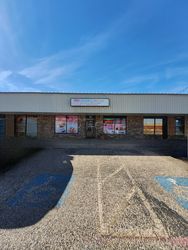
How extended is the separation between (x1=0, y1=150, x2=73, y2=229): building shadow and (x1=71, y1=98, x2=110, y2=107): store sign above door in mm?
8925

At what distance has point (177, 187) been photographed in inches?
221

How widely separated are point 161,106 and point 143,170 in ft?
34.8

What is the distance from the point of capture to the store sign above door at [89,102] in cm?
1670

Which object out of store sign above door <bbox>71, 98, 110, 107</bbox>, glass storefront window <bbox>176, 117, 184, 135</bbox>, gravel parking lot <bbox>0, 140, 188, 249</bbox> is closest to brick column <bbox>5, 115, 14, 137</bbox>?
store sign above door <bbox>71, 98, 110, 107</bbox>

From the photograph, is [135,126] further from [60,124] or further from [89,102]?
[60,124]

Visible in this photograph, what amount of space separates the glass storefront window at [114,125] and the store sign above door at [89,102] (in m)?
3.15

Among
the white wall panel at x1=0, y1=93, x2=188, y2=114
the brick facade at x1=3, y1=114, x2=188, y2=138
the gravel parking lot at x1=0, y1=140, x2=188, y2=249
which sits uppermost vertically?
the white wall panel at x1=0, y1=93, x2=188, y2=114

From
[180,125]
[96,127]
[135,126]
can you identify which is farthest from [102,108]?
[180,125]

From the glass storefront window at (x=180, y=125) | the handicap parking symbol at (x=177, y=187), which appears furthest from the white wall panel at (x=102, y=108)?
the handicap parking symbol at (x=177, y=187)

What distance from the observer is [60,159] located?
30.6 feet

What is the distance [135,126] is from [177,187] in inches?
551

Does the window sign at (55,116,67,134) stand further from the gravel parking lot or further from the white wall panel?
the gravel parking lot

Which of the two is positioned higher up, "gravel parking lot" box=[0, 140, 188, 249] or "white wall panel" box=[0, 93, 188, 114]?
"white wall panel" box=[0, 93, 188, 114]

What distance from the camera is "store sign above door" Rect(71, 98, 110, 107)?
1670 centimetres
